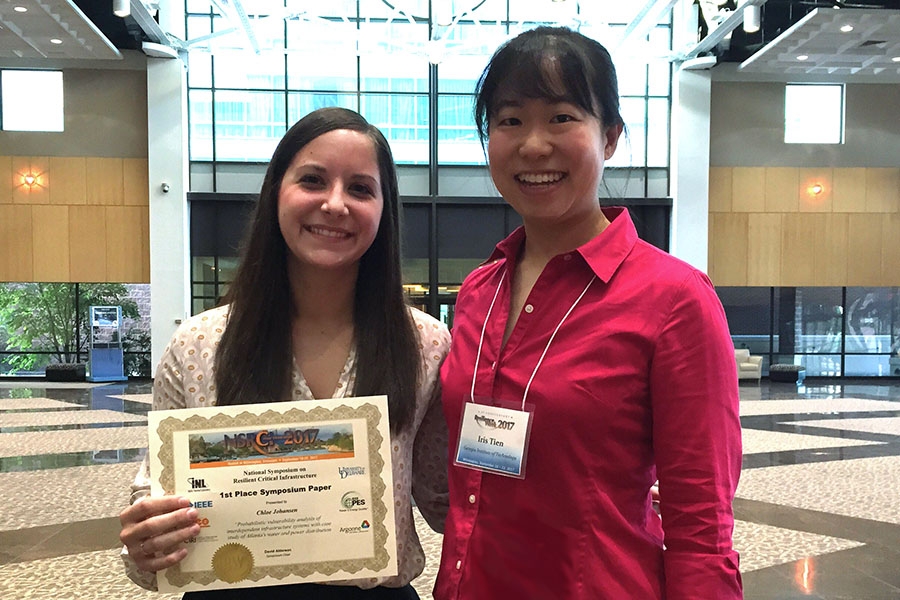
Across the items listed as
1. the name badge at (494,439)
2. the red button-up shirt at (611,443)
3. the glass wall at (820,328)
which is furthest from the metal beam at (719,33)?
the name badge at (494,439)

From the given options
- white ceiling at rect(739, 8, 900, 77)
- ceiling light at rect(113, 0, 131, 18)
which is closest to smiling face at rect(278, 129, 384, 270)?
ceiling light at rect(113, 0, 131, 18)

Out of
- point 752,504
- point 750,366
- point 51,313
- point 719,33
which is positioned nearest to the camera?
point 752,504

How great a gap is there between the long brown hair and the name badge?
7.3 inches

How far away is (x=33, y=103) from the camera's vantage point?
15875mm

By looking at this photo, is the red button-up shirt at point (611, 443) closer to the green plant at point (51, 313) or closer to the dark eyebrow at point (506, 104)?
the dark eyebrow at point (506, 104)

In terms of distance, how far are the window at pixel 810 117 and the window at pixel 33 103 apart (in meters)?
17.7

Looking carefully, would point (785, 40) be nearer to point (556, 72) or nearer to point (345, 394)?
point (556, 72)

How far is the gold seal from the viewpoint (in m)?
1.30

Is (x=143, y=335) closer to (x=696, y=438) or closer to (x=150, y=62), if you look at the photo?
(x=150, y=62)

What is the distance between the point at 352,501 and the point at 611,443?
52 cm

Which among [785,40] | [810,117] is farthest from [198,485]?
[810,117]

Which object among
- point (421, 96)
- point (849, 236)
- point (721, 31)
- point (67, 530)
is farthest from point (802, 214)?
point (67, 530)

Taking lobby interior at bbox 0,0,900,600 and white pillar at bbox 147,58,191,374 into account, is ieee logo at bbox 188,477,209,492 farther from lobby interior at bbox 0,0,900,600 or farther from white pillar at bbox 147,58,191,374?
white pillar at bbox 147,58,191,374

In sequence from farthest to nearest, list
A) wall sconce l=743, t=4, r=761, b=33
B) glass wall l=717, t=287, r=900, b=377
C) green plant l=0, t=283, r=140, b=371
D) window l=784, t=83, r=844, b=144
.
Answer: glass wall l=717, t=287, r=900, b=377
window l=784, t=83, r=844, b=144
green plant l=0, t=283, r=140, b=371
wall sconce l=743, t=4, r=761, b=33
